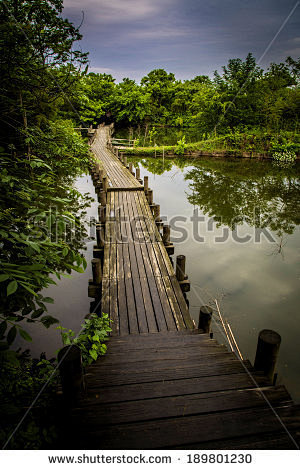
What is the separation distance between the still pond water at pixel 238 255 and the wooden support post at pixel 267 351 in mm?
2363

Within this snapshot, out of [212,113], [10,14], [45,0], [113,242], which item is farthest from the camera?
[212,113]

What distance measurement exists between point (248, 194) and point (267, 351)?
13762mm

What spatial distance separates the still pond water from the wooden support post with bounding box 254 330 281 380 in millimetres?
2363

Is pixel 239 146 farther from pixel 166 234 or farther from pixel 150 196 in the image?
pixel 166 234

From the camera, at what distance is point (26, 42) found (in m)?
3.52

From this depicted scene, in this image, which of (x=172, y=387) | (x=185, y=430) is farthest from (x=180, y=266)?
(x=185, y=430)

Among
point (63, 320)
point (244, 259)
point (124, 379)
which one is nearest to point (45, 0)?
point (124, 379)

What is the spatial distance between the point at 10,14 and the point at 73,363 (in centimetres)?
461

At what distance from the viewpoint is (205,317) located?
3570 mm

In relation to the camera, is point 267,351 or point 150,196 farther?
point 150,196

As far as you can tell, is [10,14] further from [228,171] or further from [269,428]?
[228,171]

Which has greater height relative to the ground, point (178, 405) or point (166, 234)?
point (166, 234)

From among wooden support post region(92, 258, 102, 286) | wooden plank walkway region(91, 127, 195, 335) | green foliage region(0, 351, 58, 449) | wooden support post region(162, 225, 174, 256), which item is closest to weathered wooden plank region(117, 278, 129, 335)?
wooden plank walkway region(91, 127, 195, 335)

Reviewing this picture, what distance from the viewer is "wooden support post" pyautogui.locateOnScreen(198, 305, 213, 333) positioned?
350 centimetres
